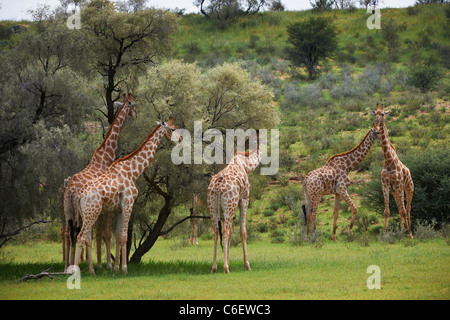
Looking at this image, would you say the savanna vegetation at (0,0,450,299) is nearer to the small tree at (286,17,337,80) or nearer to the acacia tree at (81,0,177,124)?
the acacia tree at (81,0,177,124)

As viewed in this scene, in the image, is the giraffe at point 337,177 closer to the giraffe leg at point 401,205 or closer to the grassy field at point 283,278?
the giraffe leg at point 401,205

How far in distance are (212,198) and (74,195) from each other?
295 centimetres

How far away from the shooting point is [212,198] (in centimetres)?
1218

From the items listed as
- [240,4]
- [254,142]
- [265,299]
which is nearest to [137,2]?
[254,142]

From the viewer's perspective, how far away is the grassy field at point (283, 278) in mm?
9750

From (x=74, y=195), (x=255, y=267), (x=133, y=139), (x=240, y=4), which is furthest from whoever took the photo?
(x=240, y=4)

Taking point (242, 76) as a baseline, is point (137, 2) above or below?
above

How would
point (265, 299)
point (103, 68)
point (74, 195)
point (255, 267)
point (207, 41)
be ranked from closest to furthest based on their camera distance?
point (265, 299), point (74, 195), point (255, 267), point (103, 68), point (207, 41)

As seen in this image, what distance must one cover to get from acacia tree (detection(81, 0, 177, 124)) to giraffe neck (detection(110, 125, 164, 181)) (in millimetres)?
3460

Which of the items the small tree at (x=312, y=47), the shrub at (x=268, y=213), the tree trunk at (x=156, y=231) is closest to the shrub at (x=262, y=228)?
the shrub at (x=268, y=213)

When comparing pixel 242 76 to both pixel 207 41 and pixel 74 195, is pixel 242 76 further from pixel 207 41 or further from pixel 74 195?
pixel 207 41

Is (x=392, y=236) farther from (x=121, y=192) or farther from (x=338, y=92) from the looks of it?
(x=338, y=92)

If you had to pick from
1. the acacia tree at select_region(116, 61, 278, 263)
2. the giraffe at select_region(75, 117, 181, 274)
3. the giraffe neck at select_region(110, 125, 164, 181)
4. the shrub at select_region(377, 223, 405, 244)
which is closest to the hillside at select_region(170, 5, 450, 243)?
the shrub at select_region(377, 223, 405, 244)

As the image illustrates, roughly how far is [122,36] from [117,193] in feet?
17.8
